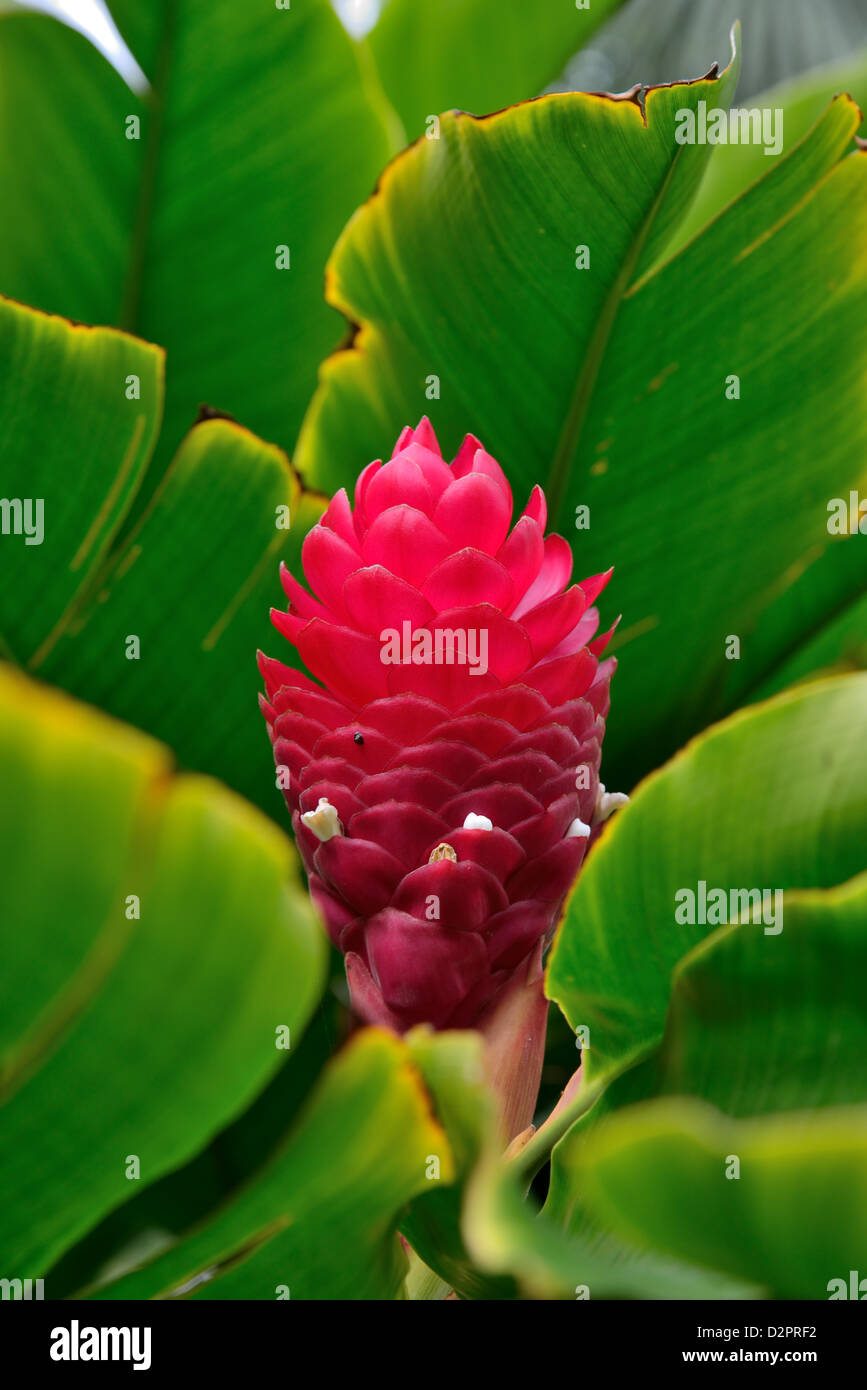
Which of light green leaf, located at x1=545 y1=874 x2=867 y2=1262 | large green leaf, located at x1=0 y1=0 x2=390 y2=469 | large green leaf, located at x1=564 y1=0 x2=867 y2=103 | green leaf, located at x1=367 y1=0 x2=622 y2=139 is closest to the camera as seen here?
light green leaf, located at x1=545 y1=874 x2=867 y2=1262

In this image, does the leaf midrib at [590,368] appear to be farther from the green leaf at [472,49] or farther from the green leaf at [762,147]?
the green leaf at [472,49]

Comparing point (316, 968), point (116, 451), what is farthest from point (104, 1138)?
point (116, 451)

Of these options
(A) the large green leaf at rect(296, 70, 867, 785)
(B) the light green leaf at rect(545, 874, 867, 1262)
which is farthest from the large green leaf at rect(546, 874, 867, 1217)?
(A) the large green leaf at rect(296, 70, 867, 785)

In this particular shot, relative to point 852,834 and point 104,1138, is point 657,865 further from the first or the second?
point 104,1138

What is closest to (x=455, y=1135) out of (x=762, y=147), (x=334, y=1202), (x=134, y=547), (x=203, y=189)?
(x=334, y=1202)

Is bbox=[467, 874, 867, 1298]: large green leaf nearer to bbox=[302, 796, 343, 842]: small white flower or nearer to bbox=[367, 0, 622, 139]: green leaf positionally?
bbox=[302, 796, 343, 842]: small white flower

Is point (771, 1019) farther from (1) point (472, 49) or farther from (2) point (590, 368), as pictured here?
(1) point (472, 49)
